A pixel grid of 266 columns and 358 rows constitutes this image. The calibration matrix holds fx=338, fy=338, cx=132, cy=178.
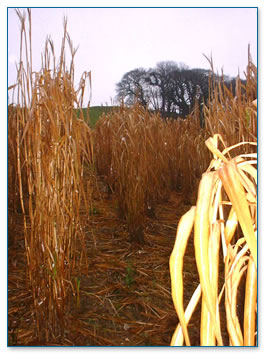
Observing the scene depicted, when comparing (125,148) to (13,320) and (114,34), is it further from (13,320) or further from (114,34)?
(13,320)

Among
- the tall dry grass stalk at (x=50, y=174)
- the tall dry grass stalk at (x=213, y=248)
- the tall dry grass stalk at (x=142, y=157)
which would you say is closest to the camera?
the tall dry grass stalk at (x=213, y=248)

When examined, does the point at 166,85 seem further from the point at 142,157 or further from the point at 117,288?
the point at 117,288

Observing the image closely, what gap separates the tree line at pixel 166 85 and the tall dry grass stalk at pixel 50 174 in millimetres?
145

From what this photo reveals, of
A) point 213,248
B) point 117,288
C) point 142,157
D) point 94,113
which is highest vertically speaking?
point 94,113

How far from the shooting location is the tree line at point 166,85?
99cm

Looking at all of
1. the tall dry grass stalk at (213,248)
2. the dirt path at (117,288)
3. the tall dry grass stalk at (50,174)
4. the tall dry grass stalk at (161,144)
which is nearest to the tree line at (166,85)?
the tall dry grass stalk at (161,144)

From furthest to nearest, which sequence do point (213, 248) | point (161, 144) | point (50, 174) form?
point (161, 144)
point (50, 174)
point (213, 248)

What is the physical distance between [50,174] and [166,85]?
439 millimetres

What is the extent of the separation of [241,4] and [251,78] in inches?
9.1

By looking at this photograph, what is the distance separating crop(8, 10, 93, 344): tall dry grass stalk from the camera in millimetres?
900

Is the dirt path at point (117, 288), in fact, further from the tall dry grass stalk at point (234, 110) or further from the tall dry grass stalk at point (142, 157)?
the tall dry grass stalk at point (234, 110)

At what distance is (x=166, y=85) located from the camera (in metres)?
1.02

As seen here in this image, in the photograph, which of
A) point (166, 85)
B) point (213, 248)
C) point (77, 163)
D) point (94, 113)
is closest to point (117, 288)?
point (77, 163)

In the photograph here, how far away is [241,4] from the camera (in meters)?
1.02
